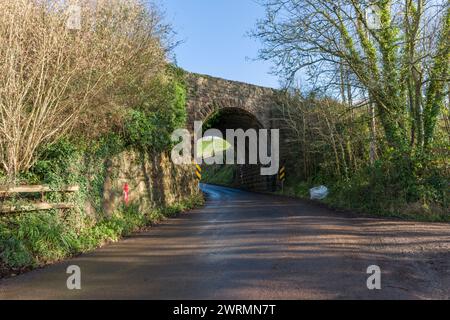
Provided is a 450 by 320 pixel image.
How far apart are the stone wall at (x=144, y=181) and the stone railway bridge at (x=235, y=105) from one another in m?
4.58

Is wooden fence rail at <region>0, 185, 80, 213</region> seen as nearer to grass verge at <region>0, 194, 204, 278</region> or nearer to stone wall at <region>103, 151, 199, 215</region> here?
grass verge at <region>0, 194, 204, 278</region>

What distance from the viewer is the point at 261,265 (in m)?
5.96

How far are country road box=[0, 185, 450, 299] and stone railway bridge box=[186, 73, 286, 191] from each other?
41.1ft

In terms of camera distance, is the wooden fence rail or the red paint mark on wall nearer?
the wooden fence rail

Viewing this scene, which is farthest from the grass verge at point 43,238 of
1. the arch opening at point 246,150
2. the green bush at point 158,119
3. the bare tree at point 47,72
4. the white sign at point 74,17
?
the arch opening at point 246,150

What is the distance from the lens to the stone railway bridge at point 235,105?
21.3 m

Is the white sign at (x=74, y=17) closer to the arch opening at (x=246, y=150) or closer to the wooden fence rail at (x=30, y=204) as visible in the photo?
the wooden fence rail at (x=30, y=204)

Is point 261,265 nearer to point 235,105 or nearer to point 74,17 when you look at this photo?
point 74,17

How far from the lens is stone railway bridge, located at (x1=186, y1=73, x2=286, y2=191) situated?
69.8 ft

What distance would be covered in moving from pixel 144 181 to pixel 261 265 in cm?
751

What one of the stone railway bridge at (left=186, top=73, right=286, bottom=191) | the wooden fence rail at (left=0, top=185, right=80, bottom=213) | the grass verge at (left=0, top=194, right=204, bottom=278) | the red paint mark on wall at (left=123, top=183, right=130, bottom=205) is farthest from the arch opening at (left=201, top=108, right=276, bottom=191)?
the wooden fence rail at (left=0, top=185, right=80, bottom=213)

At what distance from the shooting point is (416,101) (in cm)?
1328

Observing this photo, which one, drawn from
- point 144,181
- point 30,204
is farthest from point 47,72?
point 144,181
